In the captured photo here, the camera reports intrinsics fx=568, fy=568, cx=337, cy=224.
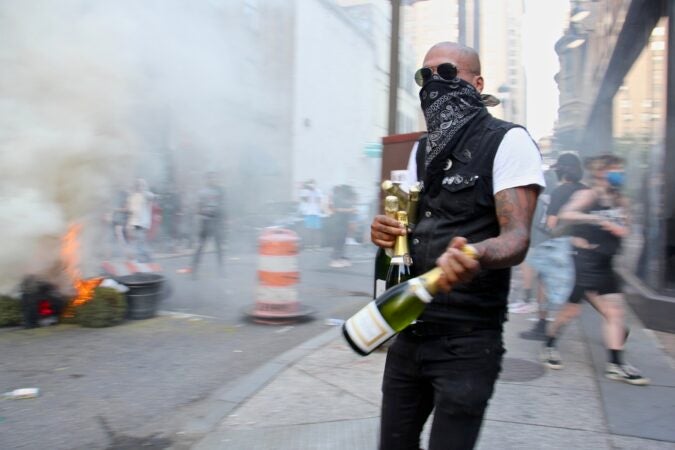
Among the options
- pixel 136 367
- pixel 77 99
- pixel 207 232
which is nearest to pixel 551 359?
pixel 136 367

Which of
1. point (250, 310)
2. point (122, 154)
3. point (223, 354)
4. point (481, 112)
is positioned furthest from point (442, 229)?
point (250, 310)

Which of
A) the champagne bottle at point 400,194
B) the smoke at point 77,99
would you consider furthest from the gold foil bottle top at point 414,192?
the smoke at point 77,99

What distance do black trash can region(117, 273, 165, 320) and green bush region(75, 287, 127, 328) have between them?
0.23 meters

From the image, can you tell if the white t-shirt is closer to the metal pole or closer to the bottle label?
the bottle label

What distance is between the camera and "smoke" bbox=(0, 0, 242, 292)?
16.3 ft

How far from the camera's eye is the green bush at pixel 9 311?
5641 mm

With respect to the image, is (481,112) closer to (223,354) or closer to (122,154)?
(223,354)

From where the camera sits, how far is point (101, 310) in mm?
5785

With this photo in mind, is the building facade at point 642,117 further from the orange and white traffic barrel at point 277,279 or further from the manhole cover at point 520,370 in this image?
the orange and white traffic barrel at point 277,279

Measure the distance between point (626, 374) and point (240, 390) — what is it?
9.24 ft

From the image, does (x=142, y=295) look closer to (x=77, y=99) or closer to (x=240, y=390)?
(x=77, y=99)

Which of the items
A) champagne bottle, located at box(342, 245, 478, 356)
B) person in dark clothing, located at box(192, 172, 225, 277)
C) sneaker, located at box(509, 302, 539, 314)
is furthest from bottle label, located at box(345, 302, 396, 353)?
person in dark clothing, located at box(192, 172, 225, 277)

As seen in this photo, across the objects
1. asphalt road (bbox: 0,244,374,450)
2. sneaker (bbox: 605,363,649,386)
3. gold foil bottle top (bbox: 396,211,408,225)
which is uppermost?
gold foil bottle top (bbox: 396,211,408,225)

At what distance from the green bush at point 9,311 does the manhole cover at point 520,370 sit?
467 cm
